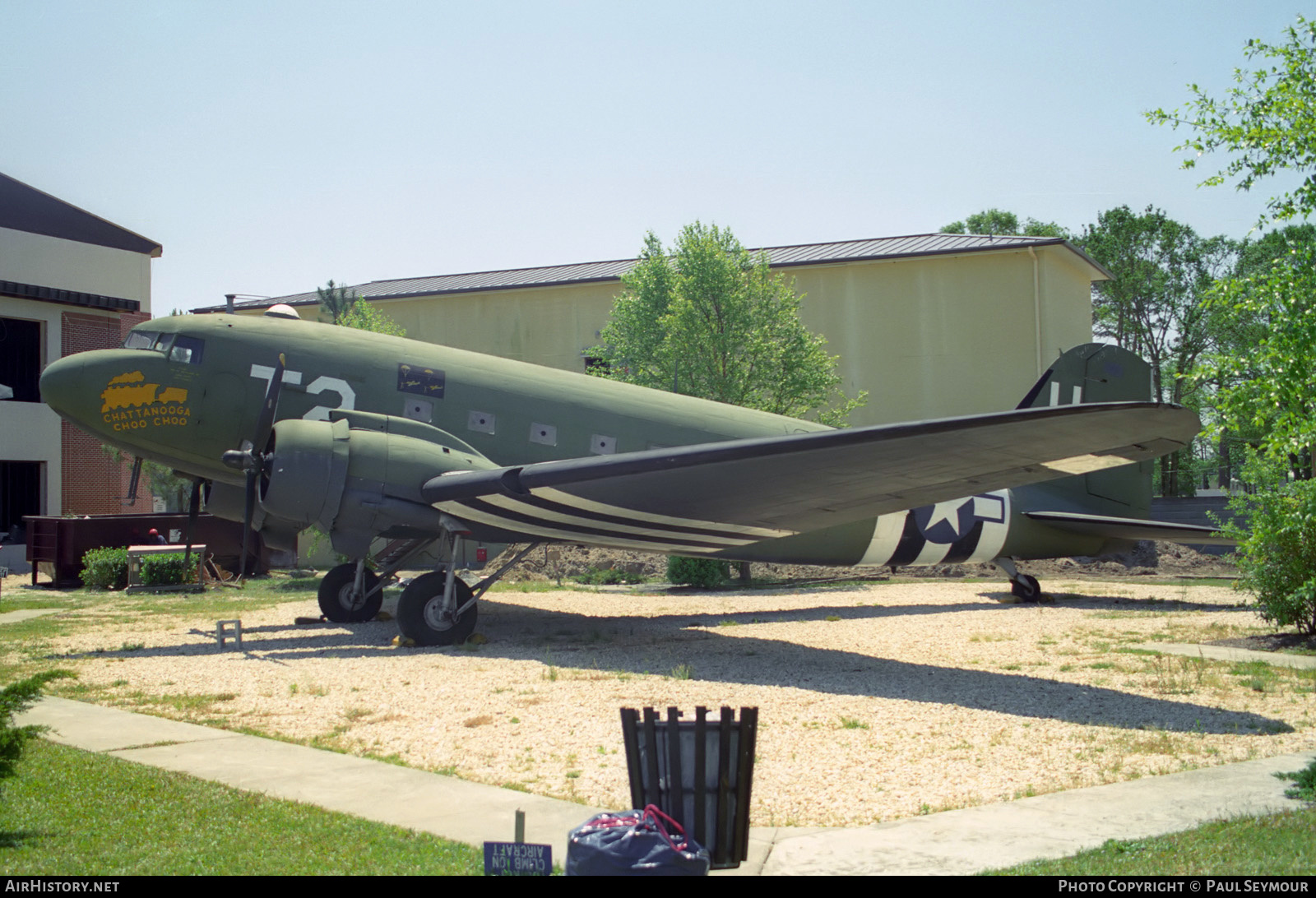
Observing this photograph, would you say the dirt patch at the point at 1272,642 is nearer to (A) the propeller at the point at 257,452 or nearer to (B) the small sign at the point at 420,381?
(B) the small sign at the point at 420,381

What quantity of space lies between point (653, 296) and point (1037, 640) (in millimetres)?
19079

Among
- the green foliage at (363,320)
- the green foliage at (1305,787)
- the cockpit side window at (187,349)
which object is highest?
the green foliage at (363,320)

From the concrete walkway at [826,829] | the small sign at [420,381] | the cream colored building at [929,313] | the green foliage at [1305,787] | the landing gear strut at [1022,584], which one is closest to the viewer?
the concrete walkway at [826,829]

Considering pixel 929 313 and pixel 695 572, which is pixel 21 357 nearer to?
pixel 695 572

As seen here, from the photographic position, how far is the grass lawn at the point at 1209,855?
16.3 ft

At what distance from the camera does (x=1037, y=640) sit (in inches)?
577

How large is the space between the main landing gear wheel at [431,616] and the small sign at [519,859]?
9.62 meters

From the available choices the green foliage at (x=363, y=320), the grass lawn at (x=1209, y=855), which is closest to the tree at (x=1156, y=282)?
the green foliage at (x=363, y=320)

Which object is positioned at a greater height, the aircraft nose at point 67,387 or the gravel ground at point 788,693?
the aircraft nose at point 67,387

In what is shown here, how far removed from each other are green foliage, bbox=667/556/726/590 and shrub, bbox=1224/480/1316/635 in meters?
13.8

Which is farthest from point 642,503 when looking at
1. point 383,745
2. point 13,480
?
point 13,480

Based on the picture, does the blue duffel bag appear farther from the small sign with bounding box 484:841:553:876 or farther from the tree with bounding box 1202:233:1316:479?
the tree with bounding box 1202:233:1316:479

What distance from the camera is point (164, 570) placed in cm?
2389

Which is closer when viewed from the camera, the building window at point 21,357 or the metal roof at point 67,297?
the metal roof at point 67,297
